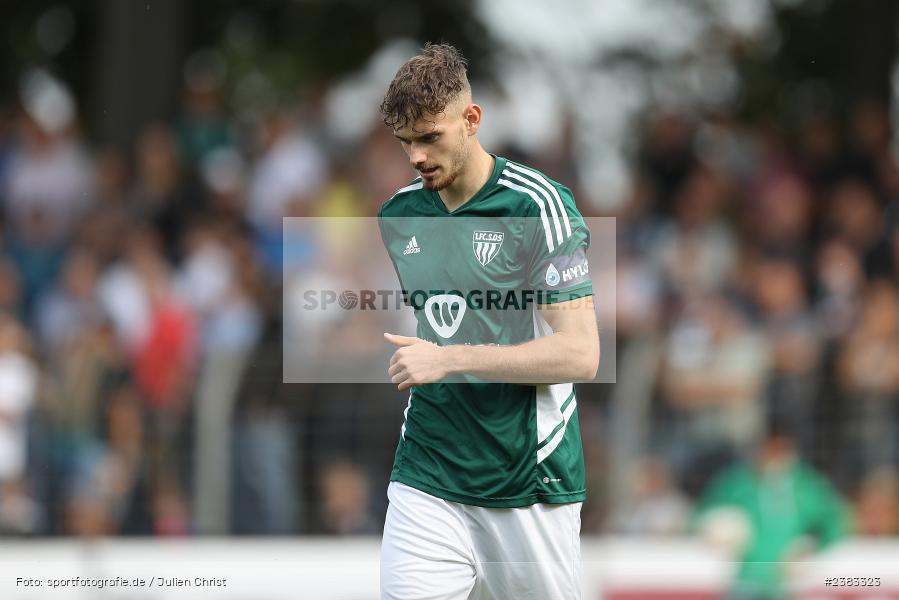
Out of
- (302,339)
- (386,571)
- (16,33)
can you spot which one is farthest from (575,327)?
(16,33)

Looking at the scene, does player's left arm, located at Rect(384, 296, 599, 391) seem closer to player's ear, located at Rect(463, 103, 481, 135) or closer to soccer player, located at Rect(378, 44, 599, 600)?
soccer player, located at Rect(378, 44, 599, 600)

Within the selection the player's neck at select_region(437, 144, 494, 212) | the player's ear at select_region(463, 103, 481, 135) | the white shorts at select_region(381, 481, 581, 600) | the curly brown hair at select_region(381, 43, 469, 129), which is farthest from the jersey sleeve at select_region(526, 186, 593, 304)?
the white shorts at select_region(381, 481, 581, 600)

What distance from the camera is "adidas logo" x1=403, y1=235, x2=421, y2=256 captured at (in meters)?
4.86

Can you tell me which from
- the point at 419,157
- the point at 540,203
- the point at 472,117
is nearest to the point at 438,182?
the point at 419,157

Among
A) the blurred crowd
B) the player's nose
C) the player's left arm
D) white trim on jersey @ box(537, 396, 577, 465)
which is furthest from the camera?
the blurred crowd

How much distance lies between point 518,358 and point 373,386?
3730mm

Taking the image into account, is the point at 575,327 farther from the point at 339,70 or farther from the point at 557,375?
the point at 339,70

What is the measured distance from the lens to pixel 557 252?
181 inches

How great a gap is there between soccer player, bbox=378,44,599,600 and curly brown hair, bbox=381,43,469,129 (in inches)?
0.6

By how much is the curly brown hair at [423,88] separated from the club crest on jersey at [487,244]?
1.60ft

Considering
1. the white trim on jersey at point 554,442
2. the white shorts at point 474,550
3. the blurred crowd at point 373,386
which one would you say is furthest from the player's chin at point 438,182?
the blurred crowd at point 373,386

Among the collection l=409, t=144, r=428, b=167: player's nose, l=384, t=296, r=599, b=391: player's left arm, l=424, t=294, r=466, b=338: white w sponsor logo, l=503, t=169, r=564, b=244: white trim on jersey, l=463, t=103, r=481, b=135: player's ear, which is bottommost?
l=384, t=296, r=599, b=391: player's left arm

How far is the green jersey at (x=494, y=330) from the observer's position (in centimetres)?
470

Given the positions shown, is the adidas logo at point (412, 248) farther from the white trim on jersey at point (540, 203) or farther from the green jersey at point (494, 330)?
the white trim on jersey at point (540, 203)
